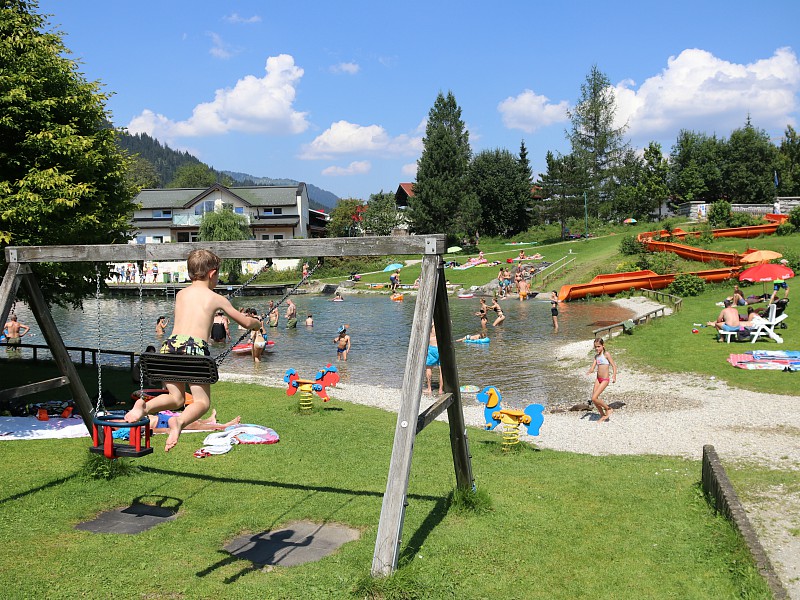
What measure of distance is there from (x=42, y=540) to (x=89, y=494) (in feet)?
5.34

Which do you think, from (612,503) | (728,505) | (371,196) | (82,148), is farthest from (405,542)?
(371,196)

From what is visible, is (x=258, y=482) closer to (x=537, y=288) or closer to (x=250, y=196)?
(x=537, y=288)

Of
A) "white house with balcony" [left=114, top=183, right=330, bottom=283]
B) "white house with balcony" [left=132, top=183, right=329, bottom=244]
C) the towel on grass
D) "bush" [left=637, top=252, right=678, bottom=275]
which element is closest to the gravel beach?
the towel on grass

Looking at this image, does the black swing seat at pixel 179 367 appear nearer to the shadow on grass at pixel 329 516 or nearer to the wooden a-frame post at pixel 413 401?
the wooden a-frame post at pixel 413 401

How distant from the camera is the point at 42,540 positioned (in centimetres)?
780

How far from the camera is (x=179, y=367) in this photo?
6422 mm

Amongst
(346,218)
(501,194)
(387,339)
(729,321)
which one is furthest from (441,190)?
(729,321)

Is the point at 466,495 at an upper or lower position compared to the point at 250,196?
lower

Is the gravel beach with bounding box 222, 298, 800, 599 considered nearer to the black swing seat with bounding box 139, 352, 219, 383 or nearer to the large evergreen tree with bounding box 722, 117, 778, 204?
the black swing seat with bounding box 139, 352, 219, 383

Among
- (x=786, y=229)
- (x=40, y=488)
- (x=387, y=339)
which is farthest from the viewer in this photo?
(x=786, y=229)

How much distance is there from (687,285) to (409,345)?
117 ft

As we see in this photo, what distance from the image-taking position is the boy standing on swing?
21.6 ft

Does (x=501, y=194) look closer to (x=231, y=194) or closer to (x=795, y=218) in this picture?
(x=231, y=194)

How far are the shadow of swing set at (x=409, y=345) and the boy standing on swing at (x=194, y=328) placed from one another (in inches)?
11.3
